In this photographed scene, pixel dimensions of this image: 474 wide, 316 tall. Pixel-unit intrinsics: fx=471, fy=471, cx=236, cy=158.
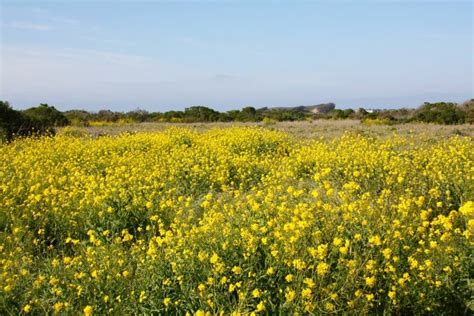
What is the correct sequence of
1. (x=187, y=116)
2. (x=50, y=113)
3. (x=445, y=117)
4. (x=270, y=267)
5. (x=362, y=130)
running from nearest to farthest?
(x=270, y=267), (x=362, y=130), (x=445, y=117), (x=50, y=113), (x=187, y=116)

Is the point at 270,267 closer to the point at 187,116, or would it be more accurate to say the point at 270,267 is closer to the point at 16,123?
the point at 16,123

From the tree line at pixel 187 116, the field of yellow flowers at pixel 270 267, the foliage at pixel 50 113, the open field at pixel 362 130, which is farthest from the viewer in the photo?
the foliage at pixel 50 113

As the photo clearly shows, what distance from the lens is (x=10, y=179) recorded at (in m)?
7.16

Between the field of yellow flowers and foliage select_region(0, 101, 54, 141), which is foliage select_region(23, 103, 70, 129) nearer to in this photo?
foliage select_region(0, 101, 54, 141)

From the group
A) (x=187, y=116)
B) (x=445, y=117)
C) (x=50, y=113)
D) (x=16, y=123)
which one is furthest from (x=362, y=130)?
(x=187, y=116)

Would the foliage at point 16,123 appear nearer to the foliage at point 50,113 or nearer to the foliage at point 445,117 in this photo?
the foliage at point 50,113

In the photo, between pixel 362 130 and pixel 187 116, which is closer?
pixel 362 130

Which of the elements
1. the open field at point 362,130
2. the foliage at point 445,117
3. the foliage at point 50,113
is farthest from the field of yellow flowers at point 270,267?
the foliage at point 50,113

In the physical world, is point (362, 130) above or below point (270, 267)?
above

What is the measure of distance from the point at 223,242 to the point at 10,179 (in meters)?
4.78

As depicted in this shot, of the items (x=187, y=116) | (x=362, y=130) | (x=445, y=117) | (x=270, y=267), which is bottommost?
(x=270, y=267)

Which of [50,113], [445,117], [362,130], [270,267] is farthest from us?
[50,113]

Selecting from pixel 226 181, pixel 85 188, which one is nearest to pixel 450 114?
pixel 226 181

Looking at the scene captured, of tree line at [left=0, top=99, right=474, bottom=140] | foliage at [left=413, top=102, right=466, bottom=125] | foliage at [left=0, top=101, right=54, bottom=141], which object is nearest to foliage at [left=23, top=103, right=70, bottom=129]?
tree line at [left=0, top=99, right=474, bottom=140]
